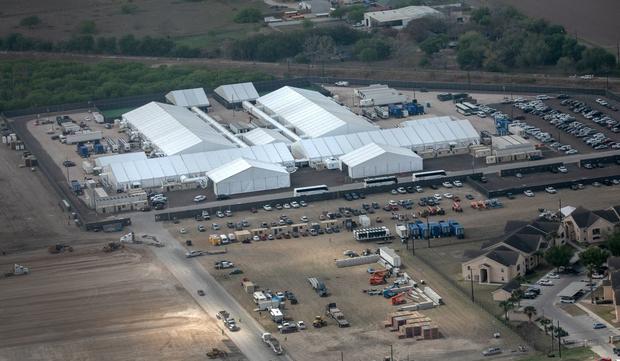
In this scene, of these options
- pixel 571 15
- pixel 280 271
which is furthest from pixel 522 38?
pixel 280 271

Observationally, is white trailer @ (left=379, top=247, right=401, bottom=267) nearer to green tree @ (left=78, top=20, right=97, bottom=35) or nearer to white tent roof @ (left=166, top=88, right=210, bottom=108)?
white tent roof @ (left=166, top=88, right=210, bottom=108)

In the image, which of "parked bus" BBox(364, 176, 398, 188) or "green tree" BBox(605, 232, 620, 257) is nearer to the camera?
"green tree" BBox(605, 232, 620, 257)

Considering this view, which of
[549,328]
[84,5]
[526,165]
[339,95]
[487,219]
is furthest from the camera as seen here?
[84,5]

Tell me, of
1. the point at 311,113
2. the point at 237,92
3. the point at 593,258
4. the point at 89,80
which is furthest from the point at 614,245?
the point at 89,80

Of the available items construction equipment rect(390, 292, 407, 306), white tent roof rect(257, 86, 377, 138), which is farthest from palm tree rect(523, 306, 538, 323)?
white tent roof rect(257, 86, 377, 138)

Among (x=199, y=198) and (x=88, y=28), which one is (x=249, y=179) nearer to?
(x=199, y=198)

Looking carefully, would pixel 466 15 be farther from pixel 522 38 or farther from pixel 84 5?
pixel 84 5

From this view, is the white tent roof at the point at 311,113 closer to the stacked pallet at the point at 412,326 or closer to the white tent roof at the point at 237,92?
the white tent roof at the point at 237,92
